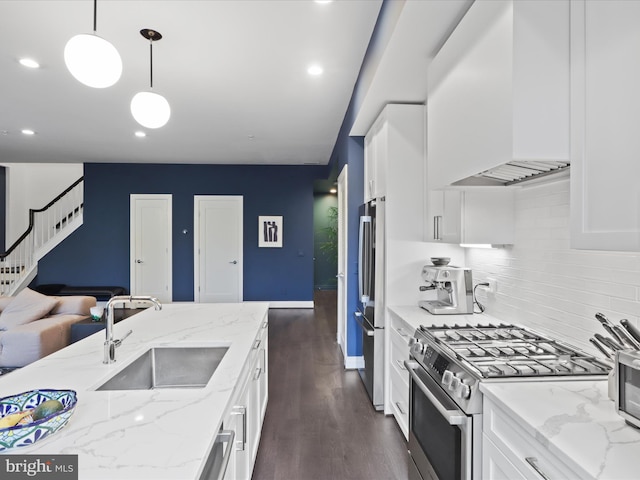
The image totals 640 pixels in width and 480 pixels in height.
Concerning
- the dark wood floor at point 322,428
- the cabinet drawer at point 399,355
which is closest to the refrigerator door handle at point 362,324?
the cabinet drawer at point 399,355

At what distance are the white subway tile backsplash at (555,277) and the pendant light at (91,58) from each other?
226 centimetres

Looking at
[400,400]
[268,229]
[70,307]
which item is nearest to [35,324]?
[70,307]

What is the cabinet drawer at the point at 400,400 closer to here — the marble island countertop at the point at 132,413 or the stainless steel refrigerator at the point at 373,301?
the stainless steel refrigerator at the point at 373,301

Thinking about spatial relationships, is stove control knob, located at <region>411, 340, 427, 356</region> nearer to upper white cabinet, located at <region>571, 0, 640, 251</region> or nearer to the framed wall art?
upper white cabinet, located at <region>571, 0, 640, 251</region>

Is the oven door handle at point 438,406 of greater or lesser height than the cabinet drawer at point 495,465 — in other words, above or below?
above

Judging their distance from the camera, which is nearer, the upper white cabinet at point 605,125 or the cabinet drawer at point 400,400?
the upper white cabinet at point 605,125

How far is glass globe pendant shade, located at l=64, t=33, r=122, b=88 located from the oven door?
85.4 inches

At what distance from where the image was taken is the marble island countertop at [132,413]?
875 mm

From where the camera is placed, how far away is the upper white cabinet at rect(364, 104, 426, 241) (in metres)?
2.94

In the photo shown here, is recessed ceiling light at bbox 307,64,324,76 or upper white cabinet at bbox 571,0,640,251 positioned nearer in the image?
upper white cabinet at bbox 571,0,640,251

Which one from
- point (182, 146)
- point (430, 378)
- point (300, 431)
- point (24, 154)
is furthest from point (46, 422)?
point (24, 154)

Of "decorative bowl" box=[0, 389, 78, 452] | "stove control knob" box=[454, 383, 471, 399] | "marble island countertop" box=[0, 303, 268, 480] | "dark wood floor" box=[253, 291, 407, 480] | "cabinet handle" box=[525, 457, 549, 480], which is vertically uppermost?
"decorative bowl" box=[0, 389, 78, 452]

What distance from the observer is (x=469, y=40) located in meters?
1.67

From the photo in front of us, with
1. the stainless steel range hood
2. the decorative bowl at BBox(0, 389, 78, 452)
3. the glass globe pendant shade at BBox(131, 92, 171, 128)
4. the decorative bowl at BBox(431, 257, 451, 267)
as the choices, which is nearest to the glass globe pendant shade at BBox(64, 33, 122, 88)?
the glass globe pendant shade at BBox(131, 92, 171, 128)
